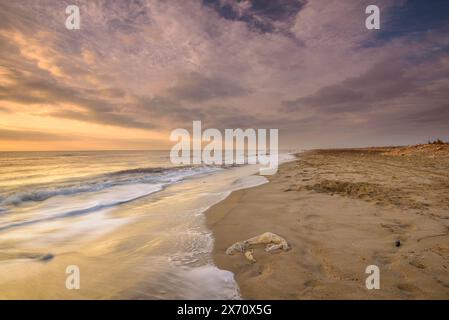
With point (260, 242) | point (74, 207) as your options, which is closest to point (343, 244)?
point (260, 242)

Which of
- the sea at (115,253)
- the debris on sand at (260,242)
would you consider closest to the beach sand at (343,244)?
the debris on sand at (260,242)

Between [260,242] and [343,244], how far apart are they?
1.30 m

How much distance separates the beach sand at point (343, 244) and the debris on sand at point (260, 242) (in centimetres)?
11

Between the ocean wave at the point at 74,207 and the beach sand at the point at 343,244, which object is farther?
the ocean wave at the point at 74,207

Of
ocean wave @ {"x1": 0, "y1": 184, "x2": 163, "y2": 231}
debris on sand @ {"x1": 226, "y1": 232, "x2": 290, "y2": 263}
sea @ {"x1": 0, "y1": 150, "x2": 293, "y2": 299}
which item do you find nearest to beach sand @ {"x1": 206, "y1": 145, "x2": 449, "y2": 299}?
debris on sand @ {"x1": 226, "y1": 232, "x2": 290, "y2": 263}

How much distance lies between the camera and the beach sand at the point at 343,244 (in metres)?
2.59

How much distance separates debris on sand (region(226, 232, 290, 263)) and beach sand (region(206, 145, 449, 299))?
0.35 feet

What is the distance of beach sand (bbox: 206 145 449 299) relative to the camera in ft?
8.50

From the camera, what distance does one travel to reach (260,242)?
390cm

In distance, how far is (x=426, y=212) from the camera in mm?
4898

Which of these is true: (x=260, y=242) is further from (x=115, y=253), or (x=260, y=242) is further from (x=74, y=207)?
(x=74, y=207)

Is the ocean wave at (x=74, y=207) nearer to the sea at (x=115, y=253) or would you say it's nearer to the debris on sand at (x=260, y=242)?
the sea at (x=115, y=253)

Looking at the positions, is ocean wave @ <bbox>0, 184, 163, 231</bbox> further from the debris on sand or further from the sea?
the debris on sand
